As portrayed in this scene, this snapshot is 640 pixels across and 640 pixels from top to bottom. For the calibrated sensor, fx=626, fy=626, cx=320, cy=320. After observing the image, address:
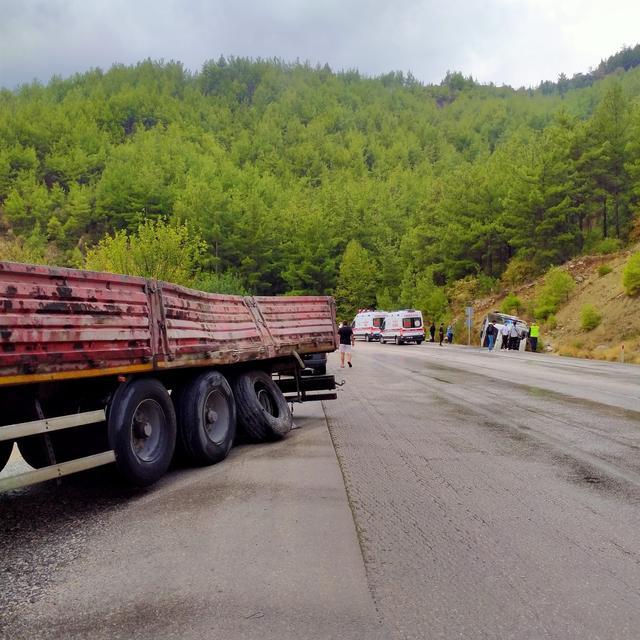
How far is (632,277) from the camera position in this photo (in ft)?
115

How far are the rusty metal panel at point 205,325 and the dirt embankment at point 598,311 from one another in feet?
78.5

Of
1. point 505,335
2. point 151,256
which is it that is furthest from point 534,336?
A: point 151,256

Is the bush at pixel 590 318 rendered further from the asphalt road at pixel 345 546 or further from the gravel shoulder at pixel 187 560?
the gravel shoulder at pixel 187 560

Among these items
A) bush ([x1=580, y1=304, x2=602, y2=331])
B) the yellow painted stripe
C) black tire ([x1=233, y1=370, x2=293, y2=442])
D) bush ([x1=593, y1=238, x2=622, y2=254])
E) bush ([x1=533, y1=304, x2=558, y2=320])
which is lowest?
black tire ([x1=233, y1=370, x2=293, y2=442])

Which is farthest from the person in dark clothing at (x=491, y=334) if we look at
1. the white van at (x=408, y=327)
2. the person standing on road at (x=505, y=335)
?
the white van at (x=408, y=327)

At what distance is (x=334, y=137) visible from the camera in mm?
158125

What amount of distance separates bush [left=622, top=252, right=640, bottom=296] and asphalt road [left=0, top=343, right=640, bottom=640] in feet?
98.6

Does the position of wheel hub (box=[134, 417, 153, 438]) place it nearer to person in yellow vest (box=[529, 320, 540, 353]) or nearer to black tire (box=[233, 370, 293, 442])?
black tire (box=[233, 370, 293, 442])

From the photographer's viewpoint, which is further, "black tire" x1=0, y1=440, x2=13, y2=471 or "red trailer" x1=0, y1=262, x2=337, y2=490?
"black tire" x1=0, y1=440, x2=13, y2=471

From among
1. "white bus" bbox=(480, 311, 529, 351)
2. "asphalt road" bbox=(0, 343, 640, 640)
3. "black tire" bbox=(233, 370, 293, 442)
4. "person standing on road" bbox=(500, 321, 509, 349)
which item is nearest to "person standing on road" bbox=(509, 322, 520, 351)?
"white bus" bbox=(480, 311, 529, 351)

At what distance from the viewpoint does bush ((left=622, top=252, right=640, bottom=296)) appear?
3475cm

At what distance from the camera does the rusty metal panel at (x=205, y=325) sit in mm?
6566

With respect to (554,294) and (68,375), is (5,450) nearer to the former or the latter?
(68,375)

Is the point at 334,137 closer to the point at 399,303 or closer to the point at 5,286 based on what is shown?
the point at 399,303
